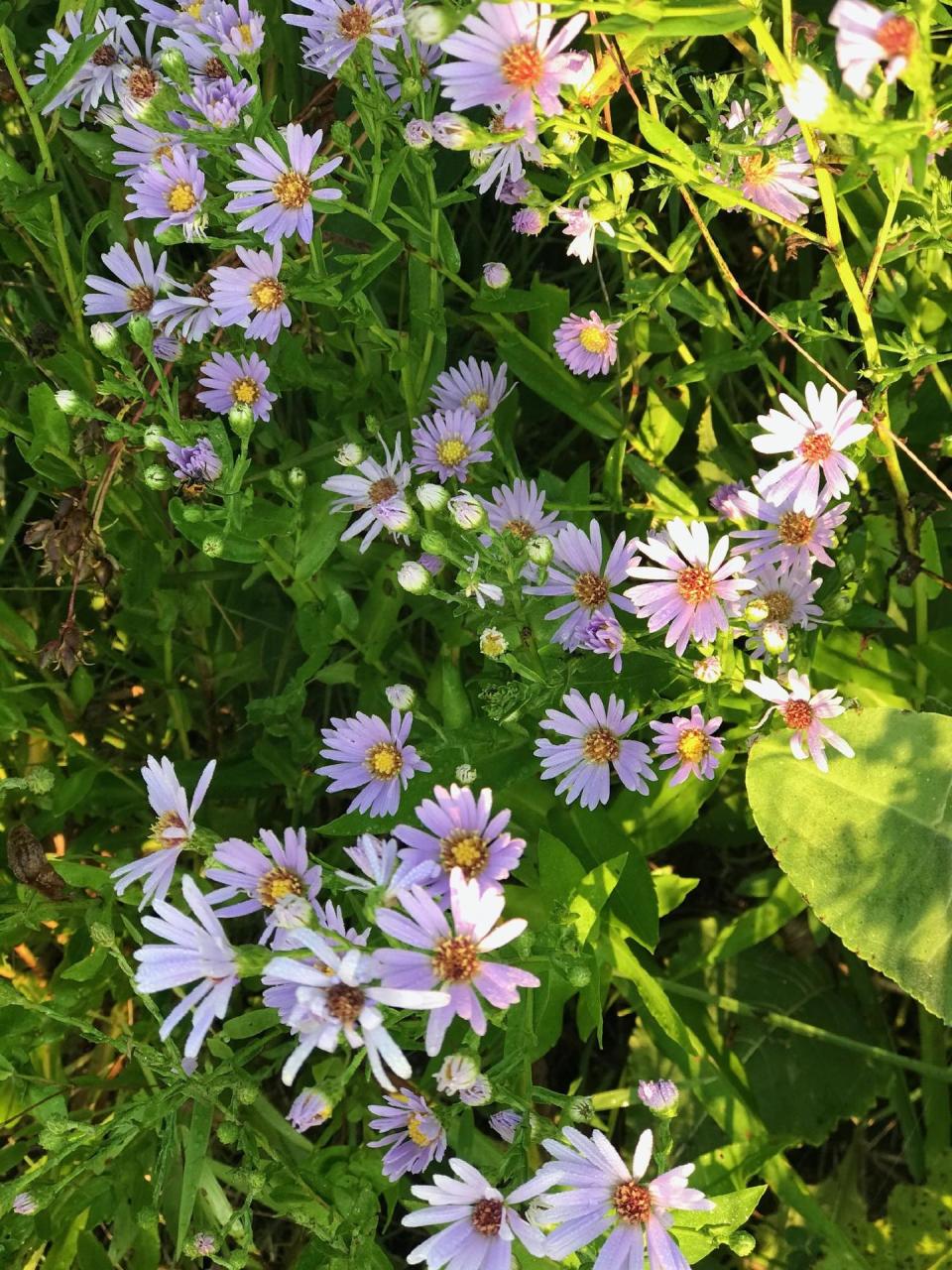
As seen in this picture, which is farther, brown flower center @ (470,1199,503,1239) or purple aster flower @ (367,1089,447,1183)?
purple aster flower @ (367,1089,447,1183)

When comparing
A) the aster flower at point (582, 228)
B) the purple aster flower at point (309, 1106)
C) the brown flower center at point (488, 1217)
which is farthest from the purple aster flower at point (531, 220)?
the brown flower center at point (488, 1217)

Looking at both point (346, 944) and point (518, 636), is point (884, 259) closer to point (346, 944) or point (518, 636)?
point (518, 636)

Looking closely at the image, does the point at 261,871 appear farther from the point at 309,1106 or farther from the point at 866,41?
the point at 866,41

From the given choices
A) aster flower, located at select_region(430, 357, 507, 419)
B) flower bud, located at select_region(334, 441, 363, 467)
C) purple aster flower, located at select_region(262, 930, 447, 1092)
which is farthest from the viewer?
aster flower, located at select_region(430, 357, 507, 419)

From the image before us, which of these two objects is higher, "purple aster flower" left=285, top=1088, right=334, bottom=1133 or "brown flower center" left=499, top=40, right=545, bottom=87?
"brown flower center" left=499, top=40, right=545, bottom=87

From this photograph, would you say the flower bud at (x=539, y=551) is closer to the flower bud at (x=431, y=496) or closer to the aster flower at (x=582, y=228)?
the flower bud at (x=431, y=496)

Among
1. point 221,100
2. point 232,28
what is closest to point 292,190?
point 221,100

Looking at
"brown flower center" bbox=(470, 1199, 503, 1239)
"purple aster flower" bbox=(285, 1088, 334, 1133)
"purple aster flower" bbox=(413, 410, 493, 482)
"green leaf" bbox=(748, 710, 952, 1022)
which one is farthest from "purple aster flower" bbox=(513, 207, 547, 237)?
"brown flower center" bbox=(470, 1199, 503, 1239)

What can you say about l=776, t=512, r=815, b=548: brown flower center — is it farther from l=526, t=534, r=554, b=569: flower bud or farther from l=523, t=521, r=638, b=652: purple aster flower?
l=526, t=534, r=554, b=569: flower bud
